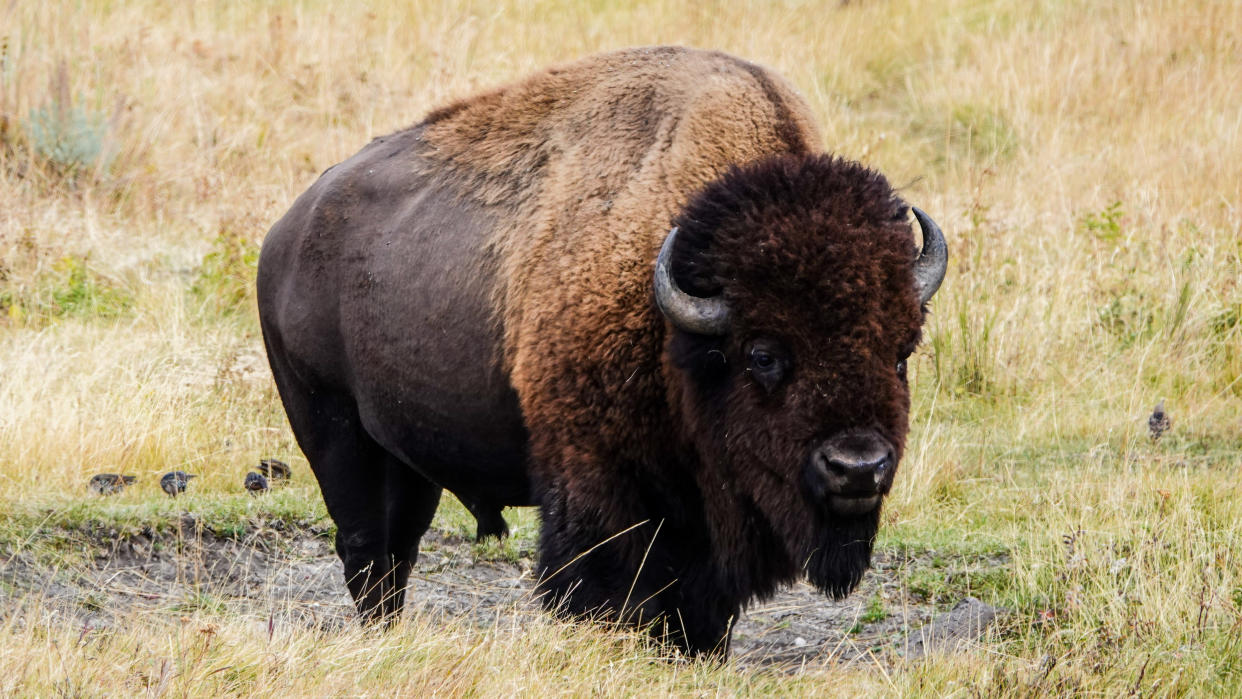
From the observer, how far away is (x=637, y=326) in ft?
13.4

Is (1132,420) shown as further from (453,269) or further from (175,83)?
(175,83)

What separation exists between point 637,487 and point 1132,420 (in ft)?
13.5

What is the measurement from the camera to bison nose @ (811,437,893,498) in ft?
11.7

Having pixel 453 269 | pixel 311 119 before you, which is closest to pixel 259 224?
pixel 311 119

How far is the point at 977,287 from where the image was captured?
8.73 m

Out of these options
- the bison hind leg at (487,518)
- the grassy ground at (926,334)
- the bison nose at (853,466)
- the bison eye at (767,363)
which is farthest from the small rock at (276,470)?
the bison nose at (853,466)

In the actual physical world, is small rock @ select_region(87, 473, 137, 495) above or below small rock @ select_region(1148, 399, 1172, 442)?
above

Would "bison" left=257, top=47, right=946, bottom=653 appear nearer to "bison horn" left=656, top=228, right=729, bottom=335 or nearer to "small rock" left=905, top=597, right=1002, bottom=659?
"bison horn" left=656, top=228, right=729, bottom=335

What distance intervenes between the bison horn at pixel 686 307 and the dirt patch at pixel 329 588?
1399 mm

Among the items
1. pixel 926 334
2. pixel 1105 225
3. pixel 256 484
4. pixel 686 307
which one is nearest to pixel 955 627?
pixel 686 307

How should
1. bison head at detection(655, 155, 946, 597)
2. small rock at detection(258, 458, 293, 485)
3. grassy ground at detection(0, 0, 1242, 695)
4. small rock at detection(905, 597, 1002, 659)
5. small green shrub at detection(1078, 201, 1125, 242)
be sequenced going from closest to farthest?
bison head at detection(655, 155, 946, 597)
grassy ground at detection(0, 0, 1242, 695)
small rock at detection(905, 597, 1002, 659)
small rock at detection(258, 458, 293, 485)
small green shrub at detection(1078, 201, 1125, 242)

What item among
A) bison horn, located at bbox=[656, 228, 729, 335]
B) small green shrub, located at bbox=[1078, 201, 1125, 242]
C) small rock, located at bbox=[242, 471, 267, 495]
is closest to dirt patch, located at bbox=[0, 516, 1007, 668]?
small rock, located at bbox=[242, 471, 267, 495]

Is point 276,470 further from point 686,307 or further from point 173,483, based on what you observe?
point 686,307

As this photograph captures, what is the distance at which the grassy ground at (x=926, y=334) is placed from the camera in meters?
3.95
